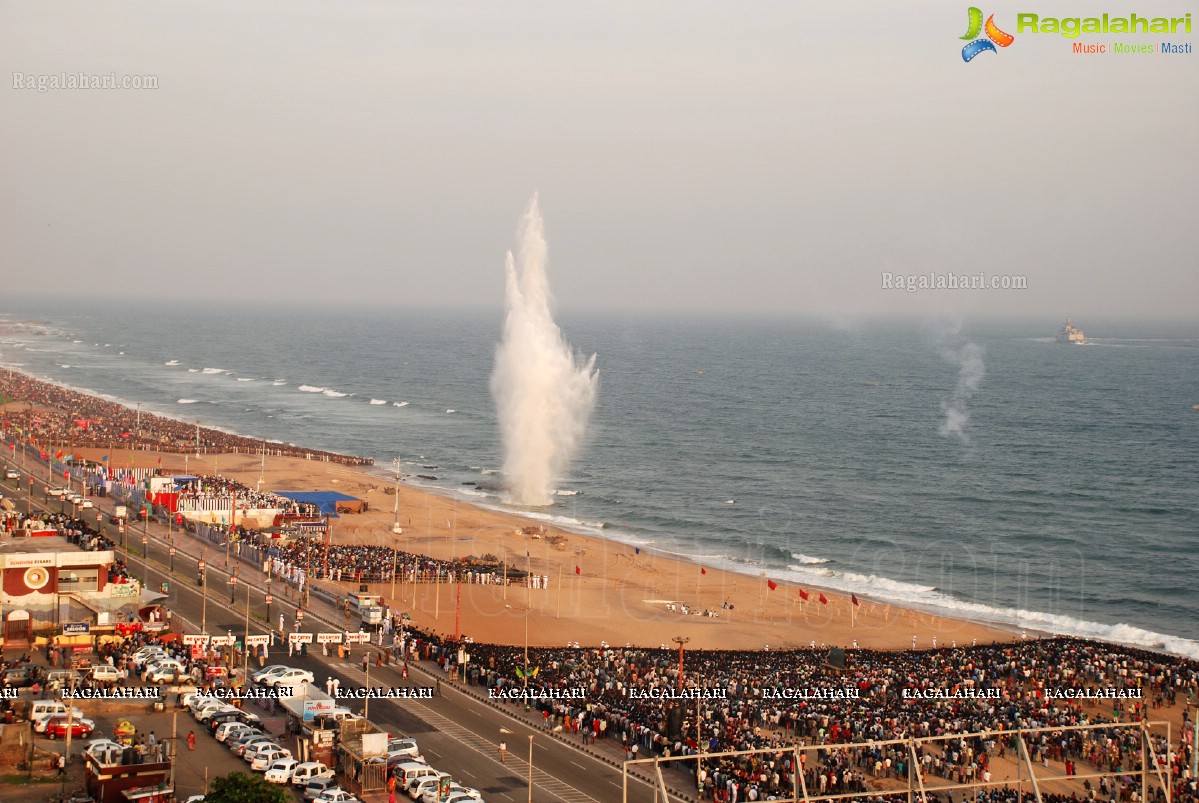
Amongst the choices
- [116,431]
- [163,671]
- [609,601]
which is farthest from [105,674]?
[116,431]

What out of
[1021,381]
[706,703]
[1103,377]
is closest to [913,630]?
[706,703]

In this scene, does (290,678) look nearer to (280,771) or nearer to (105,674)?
(105,674)

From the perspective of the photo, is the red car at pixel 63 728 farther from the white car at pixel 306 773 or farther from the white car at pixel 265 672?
the white car at pixel 265 672

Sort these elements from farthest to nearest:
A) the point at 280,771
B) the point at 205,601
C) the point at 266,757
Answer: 1. the point at 205,601
2. the point at 266,757
3. the point at 280,771

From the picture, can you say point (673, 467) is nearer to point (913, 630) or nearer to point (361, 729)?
point (913, 630)

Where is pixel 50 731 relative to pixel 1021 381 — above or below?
below

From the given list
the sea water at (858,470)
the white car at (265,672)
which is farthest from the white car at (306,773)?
the sea water at (858,470)

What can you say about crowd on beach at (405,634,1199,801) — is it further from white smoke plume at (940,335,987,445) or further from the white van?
white smoke plume at (940,335,987,445)
